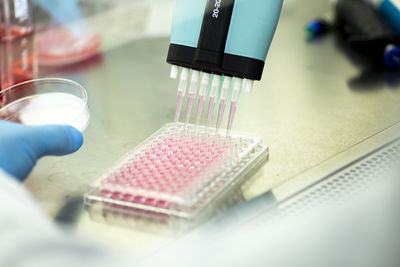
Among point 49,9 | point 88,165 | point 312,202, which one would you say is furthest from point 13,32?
point 312,202

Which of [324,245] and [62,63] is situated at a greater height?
[324,245]

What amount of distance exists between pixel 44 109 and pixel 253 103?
0.49 metres

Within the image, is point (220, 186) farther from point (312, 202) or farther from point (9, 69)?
point (9, 69)

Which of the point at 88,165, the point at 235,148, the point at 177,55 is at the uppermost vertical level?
the point at 177,55

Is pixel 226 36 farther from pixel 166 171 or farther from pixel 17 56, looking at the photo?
pixel 17 56

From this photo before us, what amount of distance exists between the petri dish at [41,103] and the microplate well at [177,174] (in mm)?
162

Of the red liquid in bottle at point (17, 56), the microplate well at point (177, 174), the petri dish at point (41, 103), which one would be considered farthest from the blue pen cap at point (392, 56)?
the red liquid in bottle at point (17, 56)

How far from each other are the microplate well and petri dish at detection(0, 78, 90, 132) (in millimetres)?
162

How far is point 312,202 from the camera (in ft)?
2.85

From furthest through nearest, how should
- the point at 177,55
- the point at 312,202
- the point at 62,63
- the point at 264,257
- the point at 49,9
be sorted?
1. the point at 49,9
2. the point at 62,63
3. the point at 177,55
4. the point at 312,202
5. the point at 264,257

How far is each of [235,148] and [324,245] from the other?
362 mm

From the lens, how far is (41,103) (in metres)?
1.13

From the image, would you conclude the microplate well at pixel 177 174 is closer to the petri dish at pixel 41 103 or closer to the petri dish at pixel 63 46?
the petri dish at pixel 41 103

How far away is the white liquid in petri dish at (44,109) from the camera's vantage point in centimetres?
107
